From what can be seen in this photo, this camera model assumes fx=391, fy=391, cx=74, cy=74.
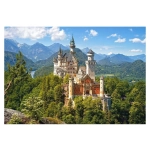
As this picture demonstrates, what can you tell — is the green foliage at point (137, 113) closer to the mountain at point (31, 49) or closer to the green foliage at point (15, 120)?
the mountain at point (31, 49)

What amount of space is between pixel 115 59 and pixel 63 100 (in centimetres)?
284

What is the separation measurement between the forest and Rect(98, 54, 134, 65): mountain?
2.75 feet

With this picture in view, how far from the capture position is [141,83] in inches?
684

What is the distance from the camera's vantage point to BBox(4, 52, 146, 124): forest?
14117 mm

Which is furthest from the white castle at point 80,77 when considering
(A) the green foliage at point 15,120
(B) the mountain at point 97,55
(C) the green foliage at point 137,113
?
(A) the green foliage at point 15,120

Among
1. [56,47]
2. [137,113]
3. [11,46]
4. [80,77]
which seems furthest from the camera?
[80,77]

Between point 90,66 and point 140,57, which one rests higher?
point 140,57

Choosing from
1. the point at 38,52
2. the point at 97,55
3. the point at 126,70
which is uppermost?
the point at 38,52

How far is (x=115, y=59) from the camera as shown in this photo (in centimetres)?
1662

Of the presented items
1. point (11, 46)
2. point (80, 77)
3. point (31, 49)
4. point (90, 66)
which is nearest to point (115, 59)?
point (90, 66)

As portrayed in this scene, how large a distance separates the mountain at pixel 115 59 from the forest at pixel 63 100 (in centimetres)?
84

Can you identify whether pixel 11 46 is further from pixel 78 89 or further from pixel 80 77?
pixel 80 77

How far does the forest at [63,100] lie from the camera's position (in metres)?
14.1

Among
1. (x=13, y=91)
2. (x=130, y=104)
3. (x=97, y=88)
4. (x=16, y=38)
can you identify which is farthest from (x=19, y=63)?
(x=130, y=104)
